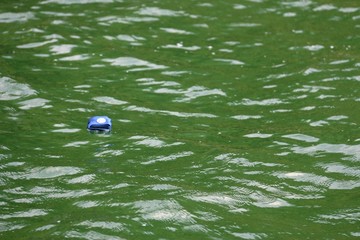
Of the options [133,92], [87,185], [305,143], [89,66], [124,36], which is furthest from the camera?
[124,36]

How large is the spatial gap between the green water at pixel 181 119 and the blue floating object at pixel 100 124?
134 millimetres

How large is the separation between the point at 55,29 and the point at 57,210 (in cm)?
724

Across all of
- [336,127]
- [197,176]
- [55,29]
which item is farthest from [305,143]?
[55,29]

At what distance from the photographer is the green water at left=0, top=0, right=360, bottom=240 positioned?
25.5 feet

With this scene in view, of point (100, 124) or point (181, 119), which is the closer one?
point (100, 124)

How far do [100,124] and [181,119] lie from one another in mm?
1284

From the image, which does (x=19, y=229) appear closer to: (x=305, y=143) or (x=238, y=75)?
(x=305, y=143)

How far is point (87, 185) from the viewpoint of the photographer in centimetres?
851

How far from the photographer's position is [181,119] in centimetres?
1057

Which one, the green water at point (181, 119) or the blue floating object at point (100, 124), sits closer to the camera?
the green water at point (181, 119)

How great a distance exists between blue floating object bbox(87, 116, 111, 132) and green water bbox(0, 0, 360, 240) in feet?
0.44

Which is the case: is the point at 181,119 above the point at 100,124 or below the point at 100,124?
below

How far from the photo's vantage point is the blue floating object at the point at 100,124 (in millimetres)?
9992

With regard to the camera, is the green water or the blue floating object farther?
the blue floating object
